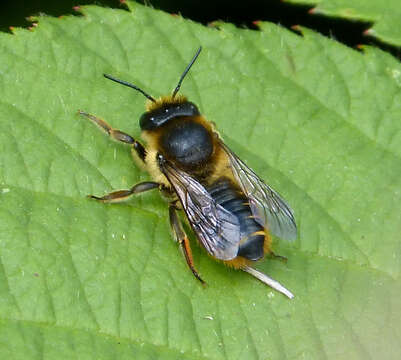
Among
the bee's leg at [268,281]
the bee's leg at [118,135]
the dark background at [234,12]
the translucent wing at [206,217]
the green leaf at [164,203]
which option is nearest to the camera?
the green leaf at [164,203]

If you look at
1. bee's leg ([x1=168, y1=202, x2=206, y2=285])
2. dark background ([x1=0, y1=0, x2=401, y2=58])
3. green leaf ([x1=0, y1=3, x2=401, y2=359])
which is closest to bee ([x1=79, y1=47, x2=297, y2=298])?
bee's leg ([x1=168, y1=202, x2=206, y2=285])

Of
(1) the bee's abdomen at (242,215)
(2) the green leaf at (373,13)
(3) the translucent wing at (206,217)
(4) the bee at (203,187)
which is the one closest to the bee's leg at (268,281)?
(4) the bee at (203,187)

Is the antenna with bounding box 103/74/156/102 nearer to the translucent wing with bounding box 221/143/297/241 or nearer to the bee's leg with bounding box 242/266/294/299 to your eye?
the translucent wing with bounding box 221/143/297/241

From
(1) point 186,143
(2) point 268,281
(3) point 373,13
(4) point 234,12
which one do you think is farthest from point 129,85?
(4) point 234,12

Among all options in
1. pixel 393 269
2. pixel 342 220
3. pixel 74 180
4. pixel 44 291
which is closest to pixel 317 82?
pixel 342 220

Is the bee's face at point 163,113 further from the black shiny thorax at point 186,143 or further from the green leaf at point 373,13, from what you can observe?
the green leaf at point 373,13
